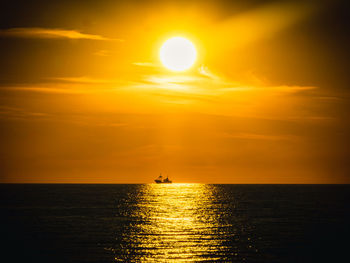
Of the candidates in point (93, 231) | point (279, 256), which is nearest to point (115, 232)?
point (93, 231)

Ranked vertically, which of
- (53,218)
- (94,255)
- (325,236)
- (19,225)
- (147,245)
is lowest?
(94,255)

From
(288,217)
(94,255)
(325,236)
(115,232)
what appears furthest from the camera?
(288,217)

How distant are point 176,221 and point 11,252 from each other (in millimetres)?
47819

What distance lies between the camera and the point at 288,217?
11438cm

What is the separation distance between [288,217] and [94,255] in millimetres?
68010

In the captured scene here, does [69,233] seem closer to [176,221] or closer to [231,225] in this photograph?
[176,221]

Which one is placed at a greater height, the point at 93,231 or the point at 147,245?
the point at 93,231

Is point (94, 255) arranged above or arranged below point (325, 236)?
below

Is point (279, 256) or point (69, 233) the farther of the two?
point (69, 233)

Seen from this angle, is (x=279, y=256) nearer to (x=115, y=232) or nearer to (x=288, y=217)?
(x=115, y=232)

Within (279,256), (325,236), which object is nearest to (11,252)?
(279,256)

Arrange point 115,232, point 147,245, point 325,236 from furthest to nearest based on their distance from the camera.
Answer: point 115,232 < point 325,236 < point 147,245

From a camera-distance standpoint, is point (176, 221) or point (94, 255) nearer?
point (94, 255)

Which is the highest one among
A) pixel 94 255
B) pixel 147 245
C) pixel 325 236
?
pixel 325 236
